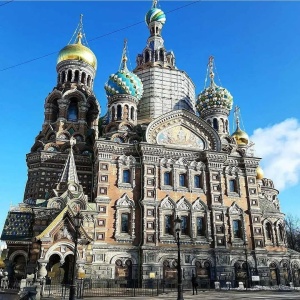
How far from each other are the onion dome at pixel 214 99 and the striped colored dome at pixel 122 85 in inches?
225

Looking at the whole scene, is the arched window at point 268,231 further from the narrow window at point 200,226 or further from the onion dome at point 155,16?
the onion dome at point 155,16

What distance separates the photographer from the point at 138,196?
2336cm

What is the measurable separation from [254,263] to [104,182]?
38.2 ft

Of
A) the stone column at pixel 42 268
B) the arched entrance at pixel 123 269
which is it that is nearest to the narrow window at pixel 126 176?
the arched entrance at pixel 123 269

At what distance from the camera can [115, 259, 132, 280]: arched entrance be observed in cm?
2118

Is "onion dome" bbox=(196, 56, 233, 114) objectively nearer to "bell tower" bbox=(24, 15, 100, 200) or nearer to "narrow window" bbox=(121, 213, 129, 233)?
"bell tower" bbox=(24, 15, 100, 200)

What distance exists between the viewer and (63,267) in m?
20.0

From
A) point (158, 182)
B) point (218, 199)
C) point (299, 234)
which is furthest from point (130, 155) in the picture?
point (299, 234)

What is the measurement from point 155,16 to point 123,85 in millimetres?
13511

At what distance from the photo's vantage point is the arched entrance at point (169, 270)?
21844 millimetres

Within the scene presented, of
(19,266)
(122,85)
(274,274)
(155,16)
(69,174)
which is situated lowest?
(274,274)

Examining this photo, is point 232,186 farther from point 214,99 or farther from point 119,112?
point 119,112

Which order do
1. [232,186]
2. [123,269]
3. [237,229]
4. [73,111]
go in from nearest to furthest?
1. [123,269]
2. [237,229]
3. [232,186]
4. [73,111]

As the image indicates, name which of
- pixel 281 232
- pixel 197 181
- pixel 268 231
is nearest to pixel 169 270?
pixel 197 181
